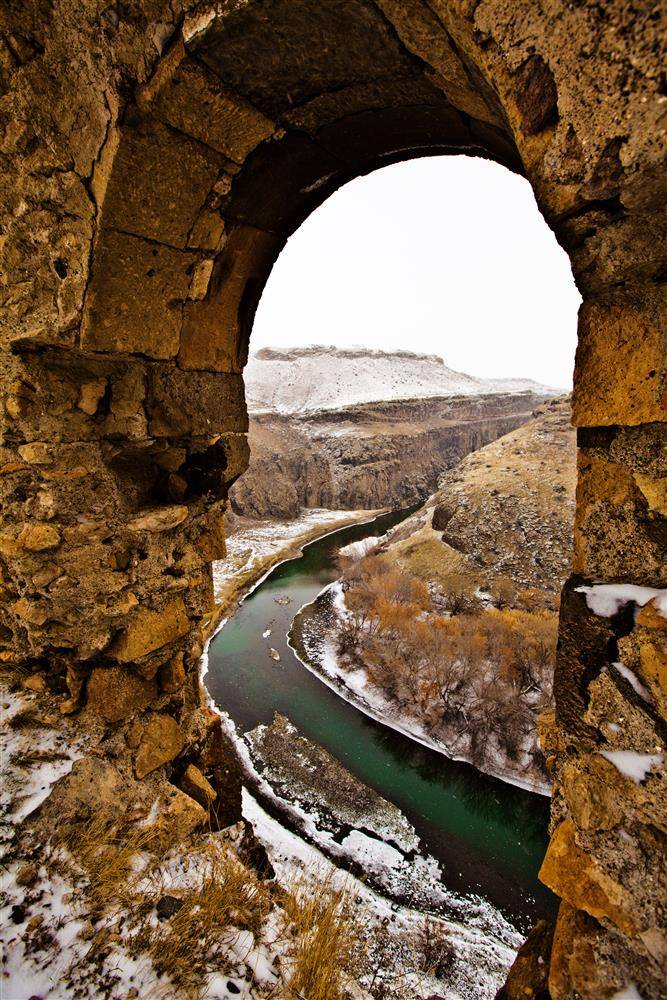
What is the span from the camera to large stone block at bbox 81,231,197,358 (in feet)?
7.07

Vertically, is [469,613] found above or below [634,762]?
below

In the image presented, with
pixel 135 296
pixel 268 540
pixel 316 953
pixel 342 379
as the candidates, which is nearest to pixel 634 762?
pixel 316 953

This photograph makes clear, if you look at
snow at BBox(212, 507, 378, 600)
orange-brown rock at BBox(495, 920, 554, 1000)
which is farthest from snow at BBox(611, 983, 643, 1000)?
snow at BBox(212, 507, 378, 600)

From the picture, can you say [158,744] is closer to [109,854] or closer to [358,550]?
[109,854]

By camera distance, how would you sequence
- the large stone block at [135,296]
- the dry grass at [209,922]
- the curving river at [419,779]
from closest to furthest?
the dry grass at [209,922] < the large stone block at [135,296] < the curving river at [419,779]

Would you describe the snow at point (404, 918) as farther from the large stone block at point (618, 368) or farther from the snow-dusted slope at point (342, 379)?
the snow-dusted slope at point (342, 379)

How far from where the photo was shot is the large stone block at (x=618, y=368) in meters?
1.35

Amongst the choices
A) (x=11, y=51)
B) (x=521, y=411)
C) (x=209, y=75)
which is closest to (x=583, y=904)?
(x=209, y=75)

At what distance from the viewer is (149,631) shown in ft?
9.19

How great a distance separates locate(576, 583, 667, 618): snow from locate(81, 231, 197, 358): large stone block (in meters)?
2.23

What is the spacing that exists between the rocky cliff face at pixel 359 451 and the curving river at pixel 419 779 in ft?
78.5

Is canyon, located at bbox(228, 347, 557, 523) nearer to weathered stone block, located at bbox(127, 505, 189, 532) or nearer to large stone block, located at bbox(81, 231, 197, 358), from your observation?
weathered stone block, located at bbox(127, 505, 189, 532)

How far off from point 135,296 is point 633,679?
251 centimetres

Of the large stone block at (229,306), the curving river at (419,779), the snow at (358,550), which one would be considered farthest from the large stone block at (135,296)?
the snow at (358,550)
